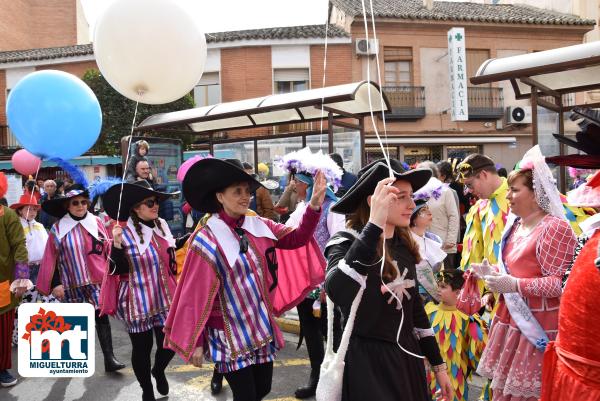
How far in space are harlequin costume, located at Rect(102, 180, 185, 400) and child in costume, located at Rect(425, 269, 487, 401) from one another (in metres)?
2.13

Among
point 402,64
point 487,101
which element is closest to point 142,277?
point 402,64

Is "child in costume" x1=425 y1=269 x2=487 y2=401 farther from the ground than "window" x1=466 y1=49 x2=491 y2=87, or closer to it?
closer to it

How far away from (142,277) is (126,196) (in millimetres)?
680

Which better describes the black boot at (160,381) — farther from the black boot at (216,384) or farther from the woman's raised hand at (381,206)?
the woman's raised hand at (381,206)

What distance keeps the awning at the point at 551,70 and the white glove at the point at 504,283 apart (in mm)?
3171

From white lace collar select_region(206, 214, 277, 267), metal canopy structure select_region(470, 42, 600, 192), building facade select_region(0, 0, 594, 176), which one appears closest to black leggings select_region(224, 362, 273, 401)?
white lace collar select_region(206, 214, 277, 267)

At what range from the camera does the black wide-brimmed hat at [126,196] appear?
4.38m

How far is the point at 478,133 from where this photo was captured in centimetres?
2148

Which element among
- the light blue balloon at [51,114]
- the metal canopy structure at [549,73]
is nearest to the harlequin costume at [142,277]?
the light blue balloon at [51,114]

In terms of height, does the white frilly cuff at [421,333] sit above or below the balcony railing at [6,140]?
below

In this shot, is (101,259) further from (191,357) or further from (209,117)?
(209,117)

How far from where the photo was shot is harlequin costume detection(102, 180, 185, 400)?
4.20 m

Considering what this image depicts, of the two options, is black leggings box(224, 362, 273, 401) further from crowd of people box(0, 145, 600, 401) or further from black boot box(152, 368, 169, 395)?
black boot box(152, 368, 169, 395)

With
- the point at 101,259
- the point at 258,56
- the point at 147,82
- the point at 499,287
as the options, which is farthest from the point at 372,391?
the point at 258,56
